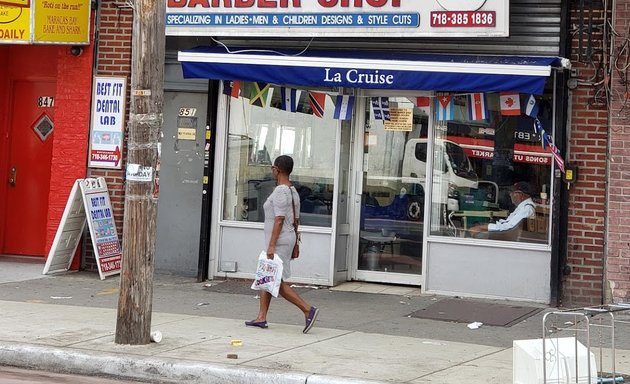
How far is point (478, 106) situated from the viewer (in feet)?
38.3

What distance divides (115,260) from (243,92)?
2.90 m

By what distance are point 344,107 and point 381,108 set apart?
472 mm

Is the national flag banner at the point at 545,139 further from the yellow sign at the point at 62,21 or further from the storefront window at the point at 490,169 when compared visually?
the yellow sign at the point at 62,21

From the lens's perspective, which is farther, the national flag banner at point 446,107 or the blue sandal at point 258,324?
the national flag banner at point 446,107

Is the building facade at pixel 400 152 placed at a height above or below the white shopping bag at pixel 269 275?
above

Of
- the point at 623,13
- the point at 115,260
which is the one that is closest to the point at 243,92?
the point at 115,260

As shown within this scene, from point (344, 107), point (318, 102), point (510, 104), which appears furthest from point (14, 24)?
point (510, 104)

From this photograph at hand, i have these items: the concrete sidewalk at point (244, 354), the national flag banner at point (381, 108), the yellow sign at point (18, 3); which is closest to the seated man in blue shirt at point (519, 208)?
the national flag banner at point (381, 108)

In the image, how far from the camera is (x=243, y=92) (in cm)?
1285

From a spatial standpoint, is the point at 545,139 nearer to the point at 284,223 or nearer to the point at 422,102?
the point at 422,102

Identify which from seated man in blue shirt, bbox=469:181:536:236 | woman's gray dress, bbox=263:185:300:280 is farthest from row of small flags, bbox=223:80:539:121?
woman's gray dress, bbox=263:185:300:280

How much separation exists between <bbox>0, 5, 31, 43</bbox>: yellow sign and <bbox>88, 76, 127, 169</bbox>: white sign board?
1158 millimetres

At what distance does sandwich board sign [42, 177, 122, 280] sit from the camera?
507 inches

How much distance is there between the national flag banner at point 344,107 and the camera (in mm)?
12219
